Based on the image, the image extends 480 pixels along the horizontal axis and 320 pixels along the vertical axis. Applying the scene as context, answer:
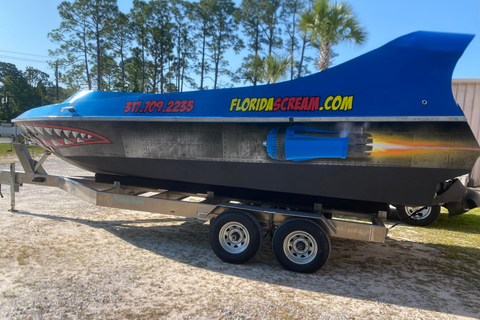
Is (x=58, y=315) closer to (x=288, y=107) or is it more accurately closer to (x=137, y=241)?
(x=137, y=241)

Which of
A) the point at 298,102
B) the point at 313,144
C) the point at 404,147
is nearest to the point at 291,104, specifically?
the point at 298,102

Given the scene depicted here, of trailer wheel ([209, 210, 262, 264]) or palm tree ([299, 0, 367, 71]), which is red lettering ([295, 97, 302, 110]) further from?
palm tree ([299, 0, 367, 71])

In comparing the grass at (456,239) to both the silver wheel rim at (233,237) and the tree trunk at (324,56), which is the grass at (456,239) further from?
the tree trunk at (324,56)

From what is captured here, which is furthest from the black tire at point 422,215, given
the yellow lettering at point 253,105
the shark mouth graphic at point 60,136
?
the shark mouth graphic at point 60,136

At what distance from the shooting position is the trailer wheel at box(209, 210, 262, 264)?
12.7 feet

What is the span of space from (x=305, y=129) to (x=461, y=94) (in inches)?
361

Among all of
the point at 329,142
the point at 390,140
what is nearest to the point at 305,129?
the point at 329,142

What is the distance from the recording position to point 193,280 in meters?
3.38

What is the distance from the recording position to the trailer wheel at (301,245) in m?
3.62

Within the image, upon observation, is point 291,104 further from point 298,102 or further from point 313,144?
point 313,144

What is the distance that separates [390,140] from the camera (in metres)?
→ 3.47

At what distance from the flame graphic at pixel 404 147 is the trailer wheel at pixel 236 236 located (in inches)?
66.5

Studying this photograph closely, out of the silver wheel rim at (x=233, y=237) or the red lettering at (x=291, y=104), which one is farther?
the silver wheel rim at (x=233, y=237)

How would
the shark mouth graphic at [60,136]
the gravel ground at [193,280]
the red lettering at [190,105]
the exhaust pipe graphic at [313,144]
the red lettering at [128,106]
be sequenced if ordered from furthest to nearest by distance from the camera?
the shark mouth graphic at [60,136], the red lettering at [128,106], the red lettering at [190,105], the exhaust pipe graphic at [313,144], the gravel ground at [193,280]
